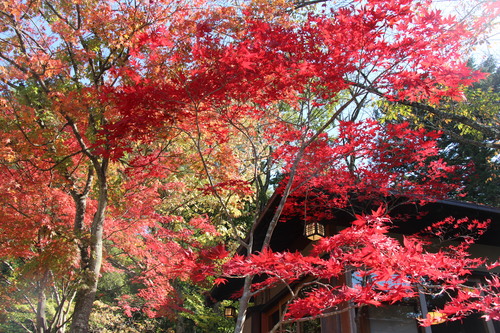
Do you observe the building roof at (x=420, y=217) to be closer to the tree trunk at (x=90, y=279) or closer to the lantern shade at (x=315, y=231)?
the lantern shade at (x=315, y=231)

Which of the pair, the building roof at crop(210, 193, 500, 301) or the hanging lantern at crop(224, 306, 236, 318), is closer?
the building roof at crop(210, 193, 500, 301)

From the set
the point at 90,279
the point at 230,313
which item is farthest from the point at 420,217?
the point at 230,313

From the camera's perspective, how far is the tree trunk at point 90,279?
6.35 meters

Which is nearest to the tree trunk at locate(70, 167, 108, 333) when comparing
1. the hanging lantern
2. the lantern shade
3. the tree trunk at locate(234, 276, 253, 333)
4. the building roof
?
the building roof

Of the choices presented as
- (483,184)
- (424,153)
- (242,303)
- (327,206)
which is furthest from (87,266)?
(483,184)

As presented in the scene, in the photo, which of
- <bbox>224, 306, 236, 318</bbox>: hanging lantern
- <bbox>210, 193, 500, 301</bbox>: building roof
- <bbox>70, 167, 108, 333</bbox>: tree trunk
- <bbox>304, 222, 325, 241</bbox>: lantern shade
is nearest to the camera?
<bbox>304, 222, 325, 241</bbox>: lantern shade

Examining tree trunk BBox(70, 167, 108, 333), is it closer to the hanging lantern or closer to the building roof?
the building roof

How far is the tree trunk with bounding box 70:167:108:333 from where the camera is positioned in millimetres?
6352

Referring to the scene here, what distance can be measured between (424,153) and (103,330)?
52.8 feet

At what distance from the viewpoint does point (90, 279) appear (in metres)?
6.61

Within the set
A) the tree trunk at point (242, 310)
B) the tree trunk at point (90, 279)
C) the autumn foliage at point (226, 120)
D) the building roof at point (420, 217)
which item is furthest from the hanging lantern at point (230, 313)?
the tree trunk at point (242, 310)

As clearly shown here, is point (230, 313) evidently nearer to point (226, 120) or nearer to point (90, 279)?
point (90, 279)

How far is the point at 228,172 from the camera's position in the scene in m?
9.07

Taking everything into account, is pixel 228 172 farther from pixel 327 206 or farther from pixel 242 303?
pixel 242 303
